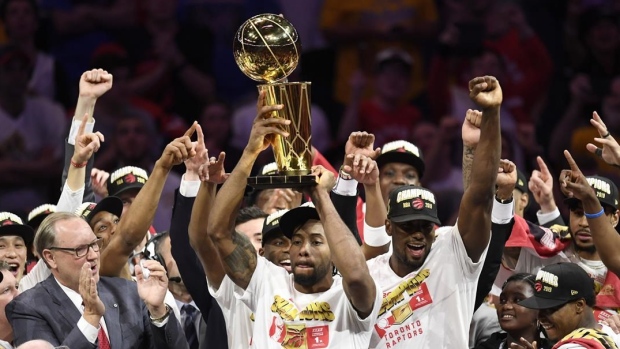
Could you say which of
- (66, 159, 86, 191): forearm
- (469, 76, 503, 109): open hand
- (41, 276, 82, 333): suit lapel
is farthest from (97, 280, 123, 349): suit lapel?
(469, 76, 503, 109): open hand

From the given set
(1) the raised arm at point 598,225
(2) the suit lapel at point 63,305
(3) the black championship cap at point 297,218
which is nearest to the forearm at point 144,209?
(2) the suit lapel at point 63,305

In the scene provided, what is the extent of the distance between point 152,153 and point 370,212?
4024 millimetres

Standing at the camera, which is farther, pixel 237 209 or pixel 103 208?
pixel 103 208

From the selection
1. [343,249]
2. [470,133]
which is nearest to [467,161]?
[470,133]

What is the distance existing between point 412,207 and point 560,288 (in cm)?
70

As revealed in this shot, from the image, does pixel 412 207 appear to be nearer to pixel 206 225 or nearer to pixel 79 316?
pixel 206 225

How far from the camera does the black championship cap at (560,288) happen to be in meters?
5.29

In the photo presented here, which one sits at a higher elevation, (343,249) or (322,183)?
(322,183)

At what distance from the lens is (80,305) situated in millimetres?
5480

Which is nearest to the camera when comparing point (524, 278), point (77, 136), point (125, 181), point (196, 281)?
point (196, 281)

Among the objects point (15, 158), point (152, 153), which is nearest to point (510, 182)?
point (152, 153)

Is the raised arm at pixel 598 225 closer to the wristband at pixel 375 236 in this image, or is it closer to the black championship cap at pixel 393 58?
the wristband at pixel 375 236

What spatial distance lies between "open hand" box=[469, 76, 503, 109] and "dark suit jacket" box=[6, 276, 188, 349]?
162 centimetres

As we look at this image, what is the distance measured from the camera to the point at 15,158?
9586mm
